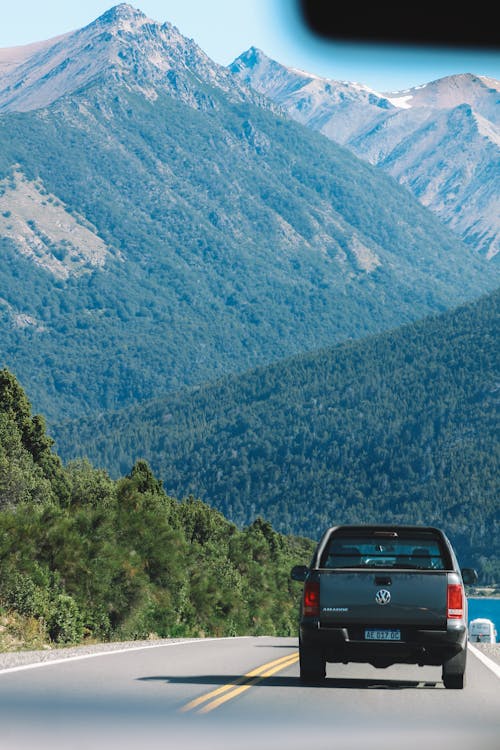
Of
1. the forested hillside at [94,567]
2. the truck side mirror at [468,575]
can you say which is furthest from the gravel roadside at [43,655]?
the truck side mirror at [468,575]

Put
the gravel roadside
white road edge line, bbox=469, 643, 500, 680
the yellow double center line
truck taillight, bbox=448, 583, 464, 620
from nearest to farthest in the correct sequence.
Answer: the yellow double center line
truck taillight, bbox=448, 583, 464, 620
the gravel roadside
white road edge line, bbox=469, 643, 500, 680

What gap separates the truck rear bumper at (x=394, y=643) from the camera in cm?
1756

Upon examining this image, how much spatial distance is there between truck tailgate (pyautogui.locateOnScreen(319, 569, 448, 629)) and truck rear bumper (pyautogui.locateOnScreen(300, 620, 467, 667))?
127 millimetres

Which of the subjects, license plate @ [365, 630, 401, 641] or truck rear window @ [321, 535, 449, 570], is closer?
license plate @ [365, 630, 401, 641]

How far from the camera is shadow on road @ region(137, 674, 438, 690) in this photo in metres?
19.0

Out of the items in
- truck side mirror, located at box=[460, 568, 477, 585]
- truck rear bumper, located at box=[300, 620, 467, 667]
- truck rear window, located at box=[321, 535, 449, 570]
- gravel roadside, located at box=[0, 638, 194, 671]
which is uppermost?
truck rear window, located at box=[321, 535, 449, 570]

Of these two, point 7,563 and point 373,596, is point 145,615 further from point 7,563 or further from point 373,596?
point 373,596

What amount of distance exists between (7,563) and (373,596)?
19.1 m

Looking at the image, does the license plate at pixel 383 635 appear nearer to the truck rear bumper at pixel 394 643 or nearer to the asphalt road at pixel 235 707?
the truck rear bumper at pixel 394 643

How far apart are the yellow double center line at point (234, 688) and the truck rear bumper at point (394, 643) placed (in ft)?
4.28

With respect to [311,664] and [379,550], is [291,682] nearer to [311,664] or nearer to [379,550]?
[311,664]

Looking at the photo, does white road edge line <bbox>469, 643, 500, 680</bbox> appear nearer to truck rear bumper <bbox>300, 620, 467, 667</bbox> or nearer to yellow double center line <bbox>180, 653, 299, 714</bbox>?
yellow double center line <bbox>180, 653, 299, 714</bbox>

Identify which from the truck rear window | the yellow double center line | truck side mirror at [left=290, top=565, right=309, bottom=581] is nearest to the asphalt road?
the yellow double center line

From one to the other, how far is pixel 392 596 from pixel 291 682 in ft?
9.26
